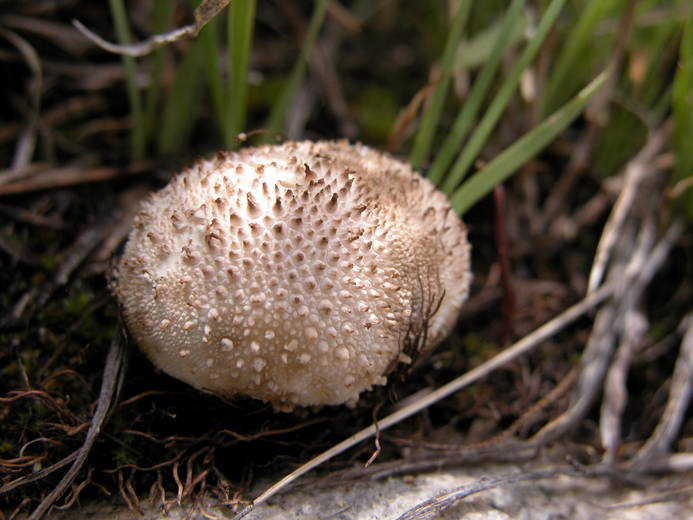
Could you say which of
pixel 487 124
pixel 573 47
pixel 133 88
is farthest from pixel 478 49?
pixel 133 88

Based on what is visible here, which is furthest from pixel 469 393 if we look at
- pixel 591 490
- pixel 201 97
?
pixel 201 97

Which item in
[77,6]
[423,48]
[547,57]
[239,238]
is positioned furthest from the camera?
[423,48]

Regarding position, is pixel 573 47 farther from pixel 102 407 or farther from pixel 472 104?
pixel 102 407

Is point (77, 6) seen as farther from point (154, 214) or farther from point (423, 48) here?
point (423, 48)

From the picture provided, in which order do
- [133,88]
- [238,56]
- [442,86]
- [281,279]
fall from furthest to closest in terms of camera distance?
[133,88], [442,86], [238,56], [281,279]

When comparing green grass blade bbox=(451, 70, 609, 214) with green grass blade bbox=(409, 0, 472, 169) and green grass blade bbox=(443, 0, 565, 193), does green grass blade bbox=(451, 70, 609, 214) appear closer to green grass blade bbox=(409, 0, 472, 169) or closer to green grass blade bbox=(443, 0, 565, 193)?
green grass blade bbox=(443, 0, 565, 193)

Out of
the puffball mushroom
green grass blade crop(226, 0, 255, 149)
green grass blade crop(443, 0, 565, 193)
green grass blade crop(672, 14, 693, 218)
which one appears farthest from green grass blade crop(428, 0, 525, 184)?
green grass blade crop(226, 0, 255, 149)
